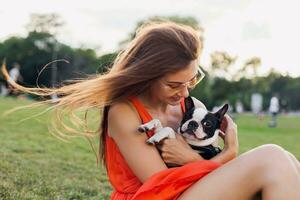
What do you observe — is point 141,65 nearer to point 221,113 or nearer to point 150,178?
point 150,178

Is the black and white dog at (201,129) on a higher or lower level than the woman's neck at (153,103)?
lower

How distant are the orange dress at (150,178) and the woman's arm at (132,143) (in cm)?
8

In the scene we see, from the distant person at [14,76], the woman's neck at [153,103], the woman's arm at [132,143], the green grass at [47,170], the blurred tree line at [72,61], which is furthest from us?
the blurred tree line at [72,61]

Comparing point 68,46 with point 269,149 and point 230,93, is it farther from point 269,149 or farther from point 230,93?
point 269,149

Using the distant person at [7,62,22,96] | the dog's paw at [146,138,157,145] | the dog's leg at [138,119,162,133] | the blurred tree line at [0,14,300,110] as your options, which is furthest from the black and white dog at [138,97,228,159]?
the blurred tree line at [0,14,300,110]

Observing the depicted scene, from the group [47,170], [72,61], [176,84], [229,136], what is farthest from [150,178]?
[72,61]

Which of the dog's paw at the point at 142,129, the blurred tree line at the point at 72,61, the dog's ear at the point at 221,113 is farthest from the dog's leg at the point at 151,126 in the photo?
the blurred tree line at the point at 72,61

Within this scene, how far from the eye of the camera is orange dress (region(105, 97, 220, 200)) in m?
3.28

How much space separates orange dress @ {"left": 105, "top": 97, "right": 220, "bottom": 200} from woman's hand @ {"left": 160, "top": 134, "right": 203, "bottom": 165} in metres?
0.12

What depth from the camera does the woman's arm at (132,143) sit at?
11.4ft

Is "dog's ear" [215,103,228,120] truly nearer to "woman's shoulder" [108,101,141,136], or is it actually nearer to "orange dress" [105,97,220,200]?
"orange dress" [105,97,220,200]

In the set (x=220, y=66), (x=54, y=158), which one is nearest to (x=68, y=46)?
(x=220, y=66)

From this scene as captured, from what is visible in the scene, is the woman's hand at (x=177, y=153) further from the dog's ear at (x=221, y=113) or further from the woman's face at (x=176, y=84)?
the dog's ear at (x=221, y=113)

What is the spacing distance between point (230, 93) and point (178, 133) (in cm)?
7421
